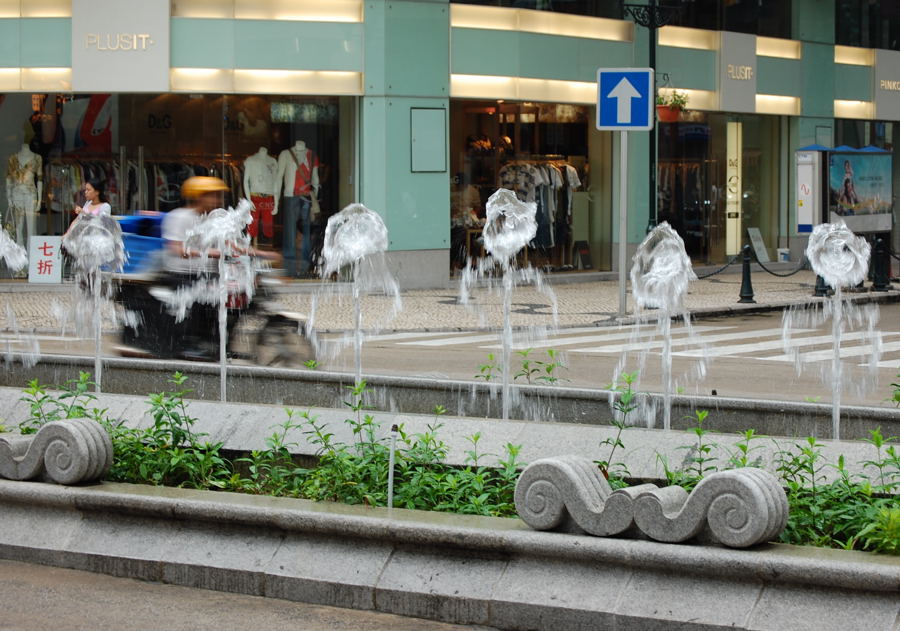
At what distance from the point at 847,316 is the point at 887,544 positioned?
615 inches

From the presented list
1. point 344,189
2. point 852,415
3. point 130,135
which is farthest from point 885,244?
point 852,415

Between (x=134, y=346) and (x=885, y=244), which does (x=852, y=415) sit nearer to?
(x=134, y=346)

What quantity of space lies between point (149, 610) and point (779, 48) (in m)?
26.3

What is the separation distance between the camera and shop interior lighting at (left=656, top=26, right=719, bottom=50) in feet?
89.9

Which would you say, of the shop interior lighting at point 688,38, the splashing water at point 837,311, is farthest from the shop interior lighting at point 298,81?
the splashing water at point 837,311

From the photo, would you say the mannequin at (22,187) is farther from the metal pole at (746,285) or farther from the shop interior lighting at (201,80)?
the metal pole at (746,285)

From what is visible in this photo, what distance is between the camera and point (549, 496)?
18.4ft

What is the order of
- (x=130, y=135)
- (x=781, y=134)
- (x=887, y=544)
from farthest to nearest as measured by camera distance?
(x=781, y=134) < (x=130, y=135) < (x=887, y=544)

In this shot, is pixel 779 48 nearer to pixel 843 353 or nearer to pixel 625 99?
pixel 625 99

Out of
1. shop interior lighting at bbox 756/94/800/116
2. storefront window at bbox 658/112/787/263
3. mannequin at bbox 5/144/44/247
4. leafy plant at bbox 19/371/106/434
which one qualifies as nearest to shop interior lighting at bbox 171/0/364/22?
mannequin at bbox 5/144/44/247

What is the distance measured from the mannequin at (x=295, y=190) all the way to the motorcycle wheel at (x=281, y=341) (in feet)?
38.1

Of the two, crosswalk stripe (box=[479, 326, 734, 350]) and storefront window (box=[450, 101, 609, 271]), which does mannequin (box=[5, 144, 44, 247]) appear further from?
crosswalk stripe (box=[479, 326, 734, 350])

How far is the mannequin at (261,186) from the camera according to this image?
2359cm

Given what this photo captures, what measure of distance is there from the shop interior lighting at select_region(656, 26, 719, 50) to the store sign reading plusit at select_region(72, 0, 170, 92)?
9.59 metres
